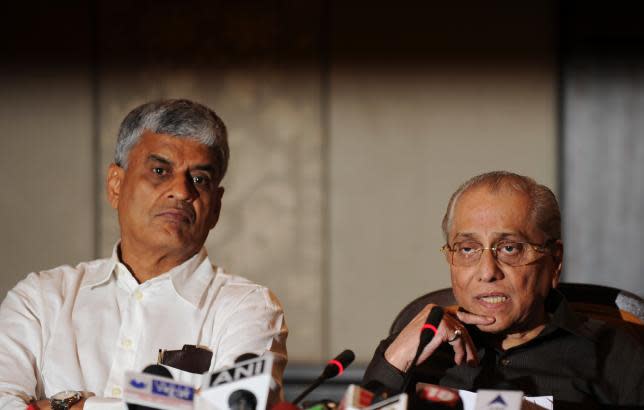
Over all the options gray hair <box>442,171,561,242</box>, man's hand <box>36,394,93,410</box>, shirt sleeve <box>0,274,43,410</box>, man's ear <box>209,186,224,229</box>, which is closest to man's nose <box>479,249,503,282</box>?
gray hair <box>442,171,561,242</box>

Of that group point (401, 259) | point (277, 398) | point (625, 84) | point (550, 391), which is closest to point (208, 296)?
point (277, 398)

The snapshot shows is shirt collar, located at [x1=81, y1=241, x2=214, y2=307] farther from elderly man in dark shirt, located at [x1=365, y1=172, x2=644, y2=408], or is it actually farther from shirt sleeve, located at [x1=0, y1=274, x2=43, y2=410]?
elderly man in dark shirt, located at [x1=365, y1=172, x2=644, y2=408]

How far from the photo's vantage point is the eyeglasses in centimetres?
211

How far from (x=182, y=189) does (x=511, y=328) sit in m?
0.93

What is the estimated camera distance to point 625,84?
446 centimetres

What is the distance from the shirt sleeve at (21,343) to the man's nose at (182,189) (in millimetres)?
455

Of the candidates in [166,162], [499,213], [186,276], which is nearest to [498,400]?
[499,213]

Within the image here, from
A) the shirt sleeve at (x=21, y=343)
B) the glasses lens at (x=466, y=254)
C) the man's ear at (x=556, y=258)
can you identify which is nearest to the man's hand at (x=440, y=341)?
the glasses lens at (x=466, y=254)

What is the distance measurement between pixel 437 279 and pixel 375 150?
767 mm

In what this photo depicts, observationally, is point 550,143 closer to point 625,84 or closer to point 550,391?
point 625,84

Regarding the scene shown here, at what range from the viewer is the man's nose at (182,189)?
2.29 meters

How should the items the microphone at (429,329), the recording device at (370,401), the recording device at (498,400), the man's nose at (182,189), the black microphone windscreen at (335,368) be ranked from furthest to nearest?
1. the man's nose at (182,189)
2. the microphone at (429,329)
3. the black microphone windscreen at (335,368)
4. the recording device at (498,400)
5. the recording device at (370,401)

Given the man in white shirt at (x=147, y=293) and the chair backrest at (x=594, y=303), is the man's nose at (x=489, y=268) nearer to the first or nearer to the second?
the chair backrest at (x=594, y=303)

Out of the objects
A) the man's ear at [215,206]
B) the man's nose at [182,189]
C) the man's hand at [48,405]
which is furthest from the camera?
the man's ear at [215,206]
